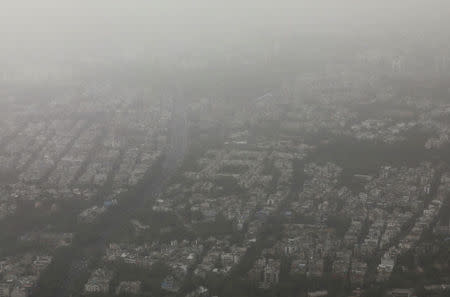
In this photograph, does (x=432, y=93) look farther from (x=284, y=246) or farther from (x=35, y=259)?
(x=35, y=259)

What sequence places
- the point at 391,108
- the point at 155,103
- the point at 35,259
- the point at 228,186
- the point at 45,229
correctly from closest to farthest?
the point at 35,259 → the point at 45,229 → the point at 228,186 → the point at 391,108 → the point at 155,103

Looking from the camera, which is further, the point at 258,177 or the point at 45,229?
the point at 258,177

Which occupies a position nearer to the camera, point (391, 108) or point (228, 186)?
point (228, 186)

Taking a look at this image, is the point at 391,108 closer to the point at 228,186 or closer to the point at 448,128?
the point at 448,128

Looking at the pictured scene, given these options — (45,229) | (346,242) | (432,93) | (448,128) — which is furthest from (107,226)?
(432,93)

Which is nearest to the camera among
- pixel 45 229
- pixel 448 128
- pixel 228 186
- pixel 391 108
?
pixel 45 229

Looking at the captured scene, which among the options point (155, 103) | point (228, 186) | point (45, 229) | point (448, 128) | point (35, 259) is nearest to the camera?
point (35, 259)

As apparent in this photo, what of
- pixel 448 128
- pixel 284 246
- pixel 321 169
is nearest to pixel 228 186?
pixel 321 169

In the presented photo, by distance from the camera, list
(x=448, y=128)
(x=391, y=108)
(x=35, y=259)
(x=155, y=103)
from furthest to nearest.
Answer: (x=155, y=103), (x=391, y=108), (x=448, y=128), (x=35, y=259)
